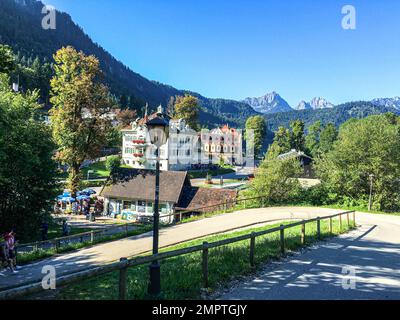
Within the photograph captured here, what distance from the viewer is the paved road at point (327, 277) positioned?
7480 mm

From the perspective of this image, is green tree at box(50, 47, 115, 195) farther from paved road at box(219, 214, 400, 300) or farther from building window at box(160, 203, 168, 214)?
paved road at box(219, 214, 400, 300)

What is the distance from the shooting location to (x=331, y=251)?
1273 cm

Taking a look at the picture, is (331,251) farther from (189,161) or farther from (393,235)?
(189,161)

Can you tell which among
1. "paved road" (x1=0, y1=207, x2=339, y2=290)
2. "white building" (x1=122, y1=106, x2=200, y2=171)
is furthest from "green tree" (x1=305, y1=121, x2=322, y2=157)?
"paved road" (x1=0, y1=207, x2=339, y2=290)

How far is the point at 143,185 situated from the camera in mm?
38781

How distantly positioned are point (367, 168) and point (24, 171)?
32526 millimetres

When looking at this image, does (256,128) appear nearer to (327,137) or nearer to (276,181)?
(327,137)

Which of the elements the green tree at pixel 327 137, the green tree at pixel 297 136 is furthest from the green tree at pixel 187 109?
the green tree at pixel 327 137

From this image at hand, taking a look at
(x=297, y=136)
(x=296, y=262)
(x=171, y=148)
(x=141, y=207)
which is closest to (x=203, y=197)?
(x=141, y=207)

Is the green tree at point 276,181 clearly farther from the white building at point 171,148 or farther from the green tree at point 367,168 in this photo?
the white building at point 171,148

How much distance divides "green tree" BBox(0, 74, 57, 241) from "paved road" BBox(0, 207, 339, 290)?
582 centimetres

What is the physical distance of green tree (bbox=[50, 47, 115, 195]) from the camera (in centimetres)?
3256

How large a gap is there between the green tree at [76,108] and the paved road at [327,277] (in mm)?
25948
